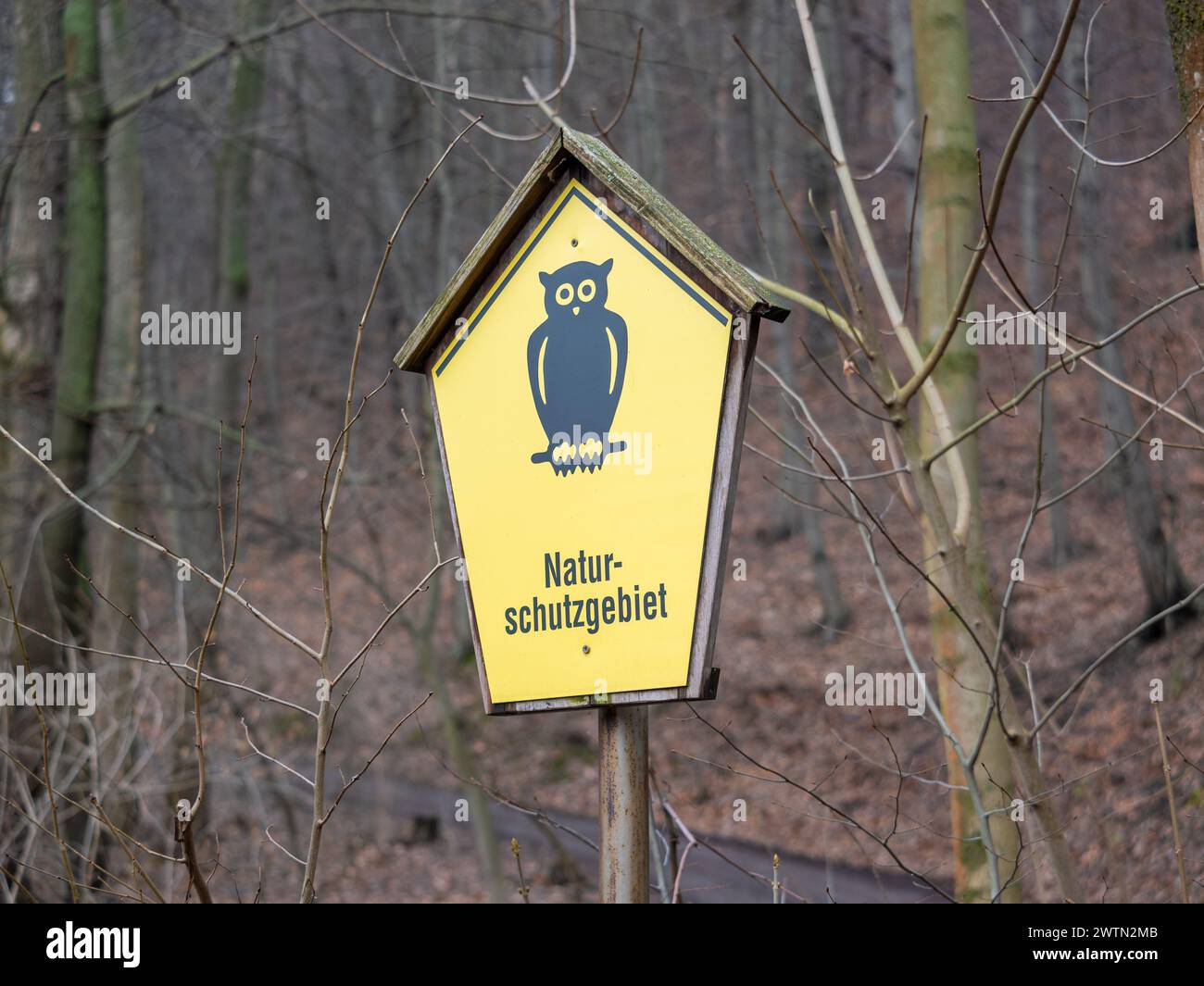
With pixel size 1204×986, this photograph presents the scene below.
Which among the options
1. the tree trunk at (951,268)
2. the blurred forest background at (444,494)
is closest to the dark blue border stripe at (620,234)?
the blurred forest background at (444,494)

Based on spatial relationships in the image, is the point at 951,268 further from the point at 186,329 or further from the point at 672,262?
the point at 186,329

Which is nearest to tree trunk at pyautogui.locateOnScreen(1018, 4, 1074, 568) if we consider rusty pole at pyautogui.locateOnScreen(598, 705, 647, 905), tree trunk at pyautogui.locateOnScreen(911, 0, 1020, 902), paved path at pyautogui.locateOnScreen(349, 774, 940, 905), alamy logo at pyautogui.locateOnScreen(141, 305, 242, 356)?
paved path at pyautogui.locateOnScreen(349, 774, 940, 905)

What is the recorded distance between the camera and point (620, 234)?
2.50 metres

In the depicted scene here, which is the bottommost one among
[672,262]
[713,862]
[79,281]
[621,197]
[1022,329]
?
[713,862]

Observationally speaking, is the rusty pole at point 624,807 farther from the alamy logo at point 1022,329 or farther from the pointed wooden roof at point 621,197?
the alamy logo at point 1022,329

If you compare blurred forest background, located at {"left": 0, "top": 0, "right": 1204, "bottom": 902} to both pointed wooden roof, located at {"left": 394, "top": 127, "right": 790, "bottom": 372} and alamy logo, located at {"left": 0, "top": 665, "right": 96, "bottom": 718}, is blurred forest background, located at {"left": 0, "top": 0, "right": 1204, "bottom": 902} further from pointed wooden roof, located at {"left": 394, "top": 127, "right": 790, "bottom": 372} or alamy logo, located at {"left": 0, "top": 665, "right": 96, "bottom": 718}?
pointed wooden roof, located at {"left": 394, "top": 127, "right": 790, "bottom": 372}

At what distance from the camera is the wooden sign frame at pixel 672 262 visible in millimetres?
2326

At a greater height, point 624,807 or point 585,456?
point 585,456

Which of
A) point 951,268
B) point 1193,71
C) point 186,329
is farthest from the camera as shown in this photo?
point 186,329

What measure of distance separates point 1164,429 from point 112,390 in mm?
10854

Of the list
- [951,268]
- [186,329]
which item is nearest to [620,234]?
[951,268]

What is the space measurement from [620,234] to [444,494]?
8.19 meters
